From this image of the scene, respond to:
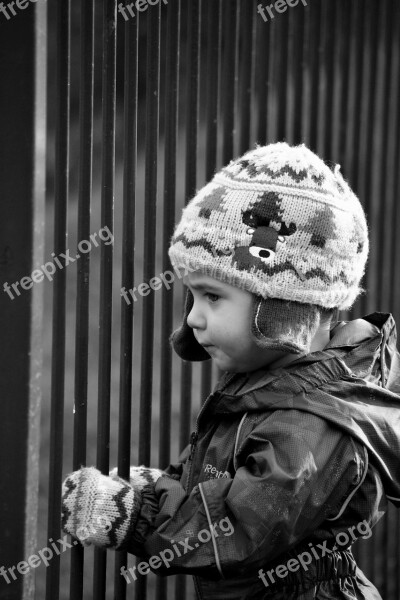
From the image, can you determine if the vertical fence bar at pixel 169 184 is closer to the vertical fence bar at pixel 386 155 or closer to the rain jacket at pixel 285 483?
the rain jacket at pixel 285 483

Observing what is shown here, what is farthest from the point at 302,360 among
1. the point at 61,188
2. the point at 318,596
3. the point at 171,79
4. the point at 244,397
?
the point at 171,79

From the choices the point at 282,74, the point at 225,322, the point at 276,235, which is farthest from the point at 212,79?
the point at 225,322

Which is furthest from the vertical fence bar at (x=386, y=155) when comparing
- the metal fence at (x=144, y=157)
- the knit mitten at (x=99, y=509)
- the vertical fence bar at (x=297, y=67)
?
the knit mitten at (x=99, y=509)

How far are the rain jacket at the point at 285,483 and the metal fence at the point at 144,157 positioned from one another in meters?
0.33

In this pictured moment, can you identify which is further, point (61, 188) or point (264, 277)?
point (61, 188)

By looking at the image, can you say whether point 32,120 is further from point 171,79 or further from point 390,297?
point 390,297

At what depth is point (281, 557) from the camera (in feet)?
7.13

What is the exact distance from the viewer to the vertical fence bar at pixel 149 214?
257cm

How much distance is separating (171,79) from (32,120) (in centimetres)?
84

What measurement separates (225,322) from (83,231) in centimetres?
50

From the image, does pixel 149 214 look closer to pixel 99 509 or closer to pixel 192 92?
pixel 192 92

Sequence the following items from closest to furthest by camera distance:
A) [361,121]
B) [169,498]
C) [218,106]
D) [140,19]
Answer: [169,498] < [140,19] < [218,106] < [361,121]

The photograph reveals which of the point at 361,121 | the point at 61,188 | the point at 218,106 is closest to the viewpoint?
the point at 61,188

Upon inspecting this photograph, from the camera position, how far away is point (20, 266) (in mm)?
1928
